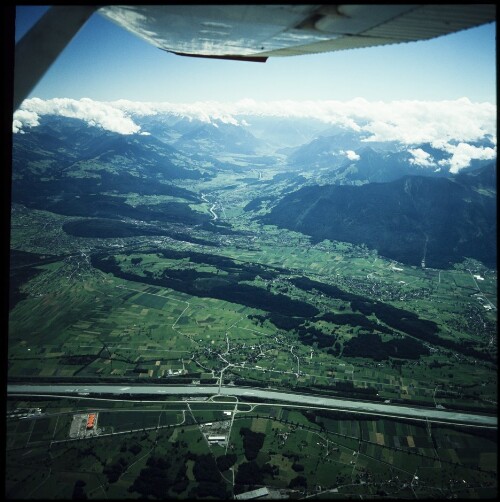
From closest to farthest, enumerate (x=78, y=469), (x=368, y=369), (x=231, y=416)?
(x=78, y=469) < (x=231, y=416) < (x=368, y=369)

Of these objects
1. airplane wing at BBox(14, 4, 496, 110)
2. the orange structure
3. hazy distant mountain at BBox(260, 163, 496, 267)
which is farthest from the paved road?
hazy distant mountain at BBox(260, 163, 496, 267)

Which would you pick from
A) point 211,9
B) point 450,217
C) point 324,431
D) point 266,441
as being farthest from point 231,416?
point 450,217

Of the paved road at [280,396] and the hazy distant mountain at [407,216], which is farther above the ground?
the hazy distant mountain at [407,216]

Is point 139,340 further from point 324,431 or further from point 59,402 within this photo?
point 324,431

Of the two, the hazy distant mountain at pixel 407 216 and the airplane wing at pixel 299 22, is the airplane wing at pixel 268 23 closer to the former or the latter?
the airplane wing at pixel 299 22

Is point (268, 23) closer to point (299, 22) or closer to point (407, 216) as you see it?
point (299, 22)

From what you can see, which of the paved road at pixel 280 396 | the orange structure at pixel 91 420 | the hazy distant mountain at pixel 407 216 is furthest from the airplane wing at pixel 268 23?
the hazy distant mountain at pixel 407 216
